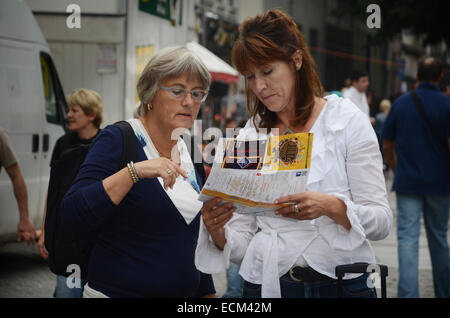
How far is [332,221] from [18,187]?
345cm

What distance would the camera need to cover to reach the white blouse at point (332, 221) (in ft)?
8.42

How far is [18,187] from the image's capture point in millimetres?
5441

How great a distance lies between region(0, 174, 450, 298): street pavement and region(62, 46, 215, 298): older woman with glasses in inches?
130

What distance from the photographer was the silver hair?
2.83m

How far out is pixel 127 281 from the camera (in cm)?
273

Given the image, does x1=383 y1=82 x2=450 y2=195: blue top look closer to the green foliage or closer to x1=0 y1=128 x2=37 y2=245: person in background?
x1=0 y1=128 x2=37 y2=245: person in background

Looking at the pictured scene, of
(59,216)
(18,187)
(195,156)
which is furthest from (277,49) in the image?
(18,187)

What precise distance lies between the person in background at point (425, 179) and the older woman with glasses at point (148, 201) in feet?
10.3

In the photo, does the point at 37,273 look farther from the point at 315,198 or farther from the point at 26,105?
the point at 315,198

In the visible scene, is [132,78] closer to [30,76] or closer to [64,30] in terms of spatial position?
[64,30]

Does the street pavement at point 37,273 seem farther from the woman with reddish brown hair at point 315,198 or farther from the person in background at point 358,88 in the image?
the woman with reddish brown hair at point 315,198

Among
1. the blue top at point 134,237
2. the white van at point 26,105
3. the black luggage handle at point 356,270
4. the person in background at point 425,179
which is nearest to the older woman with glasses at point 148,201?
the blue top at point 134,237

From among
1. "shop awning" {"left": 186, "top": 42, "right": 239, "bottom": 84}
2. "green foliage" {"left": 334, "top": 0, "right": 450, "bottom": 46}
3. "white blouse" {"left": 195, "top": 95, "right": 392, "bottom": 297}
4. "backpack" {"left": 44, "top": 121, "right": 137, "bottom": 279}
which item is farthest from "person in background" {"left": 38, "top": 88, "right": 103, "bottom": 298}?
"green foliage" {"left": 334, "top": 0, "right": 450, "bottom": 46}
